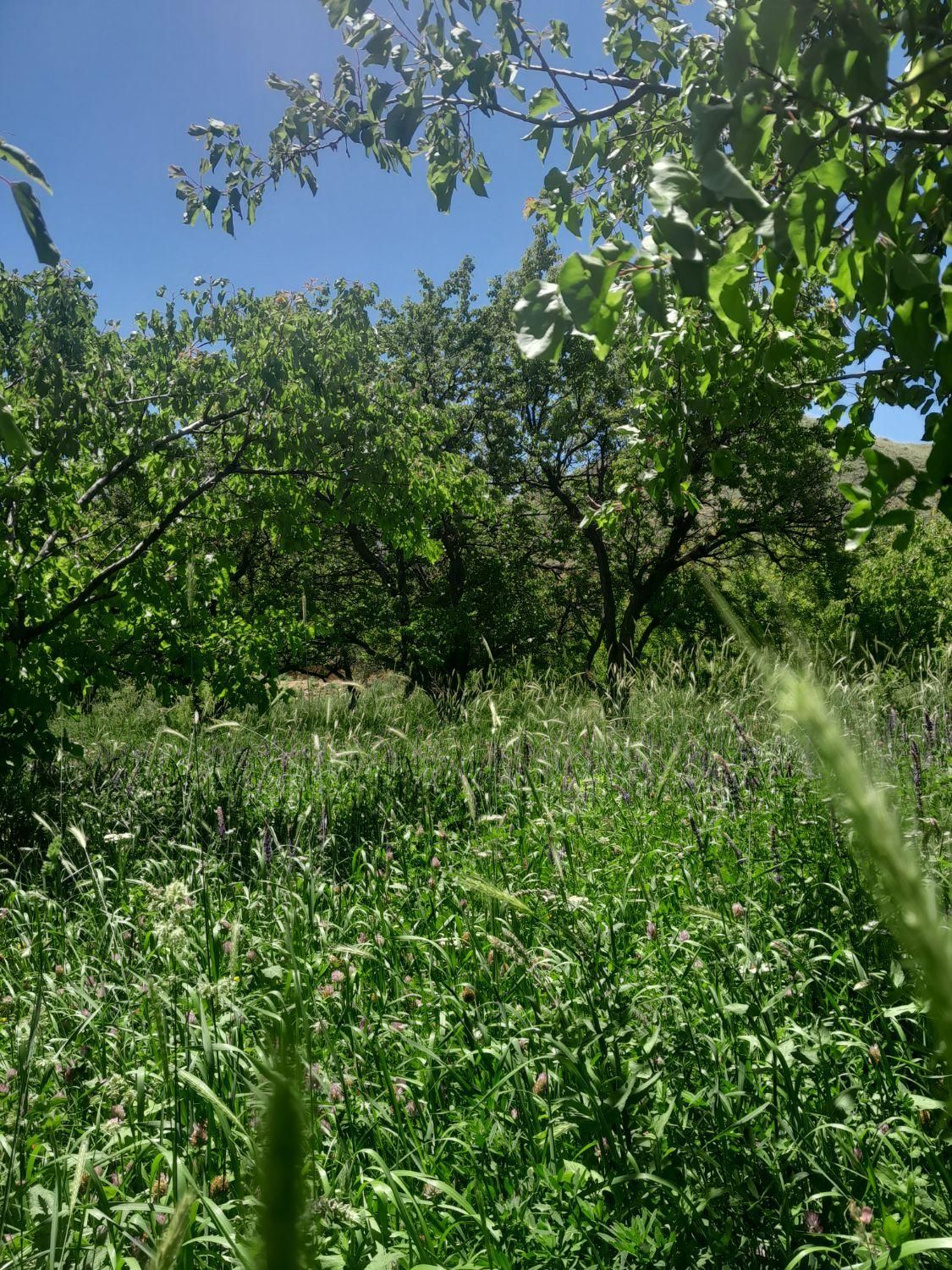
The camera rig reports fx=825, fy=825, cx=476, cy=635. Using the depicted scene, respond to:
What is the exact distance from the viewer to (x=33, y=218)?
1.20 meters

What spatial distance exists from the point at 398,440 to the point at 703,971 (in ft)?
22.9

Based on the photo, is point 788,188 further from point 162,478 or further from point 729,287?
point 162,478

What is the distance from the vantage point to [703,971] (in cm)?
272

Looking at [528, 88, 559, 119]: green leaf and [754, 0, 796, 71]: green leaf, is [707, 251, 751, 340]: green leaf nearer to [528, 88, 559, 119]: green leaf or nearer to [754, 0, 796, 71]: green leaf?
[754, 0, 796, 71]: green leaf

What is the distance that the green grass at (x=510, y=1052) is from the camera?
1807 mm

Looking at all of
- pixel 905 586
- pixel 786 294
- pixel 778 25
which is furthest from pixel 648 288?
pixel 905 586

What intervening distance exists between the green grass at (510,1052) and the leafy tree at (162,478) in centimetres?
220

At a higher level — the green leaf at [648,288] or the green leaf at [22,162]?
the green leaf at [648,288]

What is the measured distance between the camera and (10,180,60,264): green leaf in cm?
119

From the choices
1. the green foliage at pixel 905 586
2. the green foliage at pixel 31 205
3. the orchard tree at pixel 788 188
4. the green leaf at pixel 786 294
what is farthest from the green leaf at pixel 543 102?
the green foliage at pixel 905 586

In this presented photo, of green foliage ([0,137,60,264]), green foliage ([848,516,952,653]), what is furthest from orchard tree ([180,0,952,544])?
green foliage ([848,516,952,653])

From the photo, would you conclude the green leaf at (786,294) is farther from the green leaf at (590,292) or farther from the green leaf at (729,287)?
the green leaf at (590,292)

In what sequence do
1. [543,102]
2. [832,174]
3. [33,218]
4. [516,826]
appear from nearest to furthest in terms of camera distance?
[33,218]
[832,174]
[543,102]
[516,826]

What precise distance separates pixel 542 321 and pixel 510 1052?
200cm
